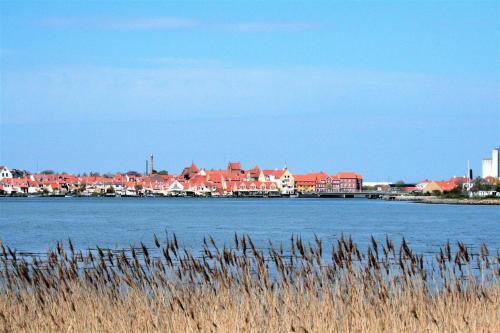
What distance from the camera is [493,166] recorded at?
190m

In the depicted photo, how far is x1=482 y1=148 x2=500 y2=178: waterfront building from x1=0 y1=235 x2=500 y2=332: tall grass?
179m

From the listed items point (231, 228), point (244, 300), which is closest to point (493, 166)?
point (231, 228)

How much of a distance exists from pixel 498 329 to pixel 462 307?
26.7 inches

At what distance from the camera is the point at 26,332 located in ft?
33.4

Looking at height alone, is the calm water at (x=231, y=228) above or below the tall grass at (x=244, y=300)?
below

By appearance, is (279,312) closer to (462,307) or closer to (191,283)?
(191,283)

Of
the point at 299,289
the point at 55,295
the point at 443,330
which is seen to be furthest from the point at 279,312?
the point at 55,295

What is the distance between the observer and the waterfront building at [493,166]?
185125mm

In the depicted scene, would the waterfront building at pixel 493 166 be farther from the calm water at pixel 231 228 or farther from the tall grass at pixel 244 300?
the tall grass at pixel 244 300

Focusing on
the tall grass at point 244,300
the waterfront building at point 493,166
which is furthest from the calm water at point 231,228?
the waterfront building at point 493,166

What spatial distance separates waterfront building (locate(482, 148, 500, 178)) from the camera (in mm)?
185125

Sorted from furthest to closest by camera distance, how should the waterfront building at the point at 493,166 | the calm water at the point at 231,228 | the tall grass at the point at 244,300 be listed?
the waterfront building at the point at 493,166 < the calm water at the point at 231,228 < the tall grass at the point at 244,300

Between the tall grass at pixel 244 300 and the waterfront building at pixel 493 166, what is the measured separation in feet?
586

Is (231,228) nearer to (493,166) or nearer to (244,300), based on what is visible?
(244,300)
